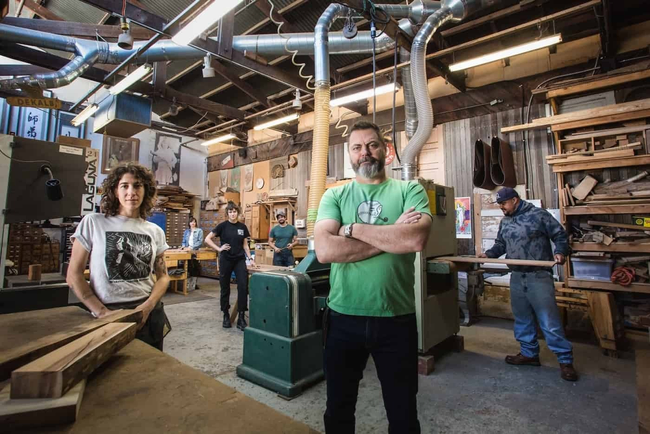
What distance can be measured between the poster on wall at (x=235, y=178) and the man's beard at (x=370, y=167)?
8992 millimetres

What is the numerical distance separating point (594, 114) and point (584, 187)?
0.93m

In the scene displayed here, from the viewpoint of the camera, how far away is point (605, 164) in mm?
4156

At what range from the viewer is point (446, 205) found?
3717 millimetres

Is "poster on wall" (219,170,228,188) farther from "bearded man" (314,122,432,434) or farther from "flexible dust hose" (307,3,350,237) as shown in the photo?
"bearded man" (314,122,432,434)

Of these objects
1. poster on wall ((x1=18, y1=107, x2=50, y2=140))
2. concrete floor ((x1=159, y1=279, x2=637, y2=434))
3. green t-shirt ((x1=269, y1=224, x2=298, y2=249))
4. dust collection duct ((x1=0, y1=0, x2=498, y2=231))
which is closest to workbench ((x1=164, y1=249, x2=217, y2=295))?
green t-shirt ((x1=269, y1=224, x2=298, y2=249))

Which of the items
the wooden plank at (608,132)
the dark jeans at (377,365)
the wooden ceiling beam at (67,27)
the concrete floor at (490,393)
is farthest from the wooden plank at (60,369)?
the wooden ceiling beam at (67,27)

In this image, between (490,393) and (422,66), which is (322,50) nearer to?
(422,66)

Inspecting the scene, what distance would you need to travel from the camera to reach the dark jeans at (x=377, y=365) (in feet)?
4.76

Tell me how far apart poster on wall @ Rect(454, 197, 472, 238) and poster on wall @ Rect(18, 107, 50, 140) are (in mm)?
9741

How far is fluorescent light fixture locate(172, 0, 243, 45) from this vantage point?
3.03m

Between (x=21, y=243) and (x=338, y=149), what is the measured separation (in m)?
5.73

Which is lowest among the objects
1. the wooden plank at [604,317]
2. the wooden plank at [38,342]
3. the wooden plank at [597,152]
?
the wooden plank at [604,317]

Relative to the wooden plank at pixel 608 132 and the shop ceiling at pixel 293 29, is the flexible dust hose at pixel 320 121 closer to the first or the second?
the shop ceiling at pixel 293 29

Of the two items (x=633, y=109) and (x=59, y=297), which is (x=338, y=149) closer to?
(x=633, y=109)
